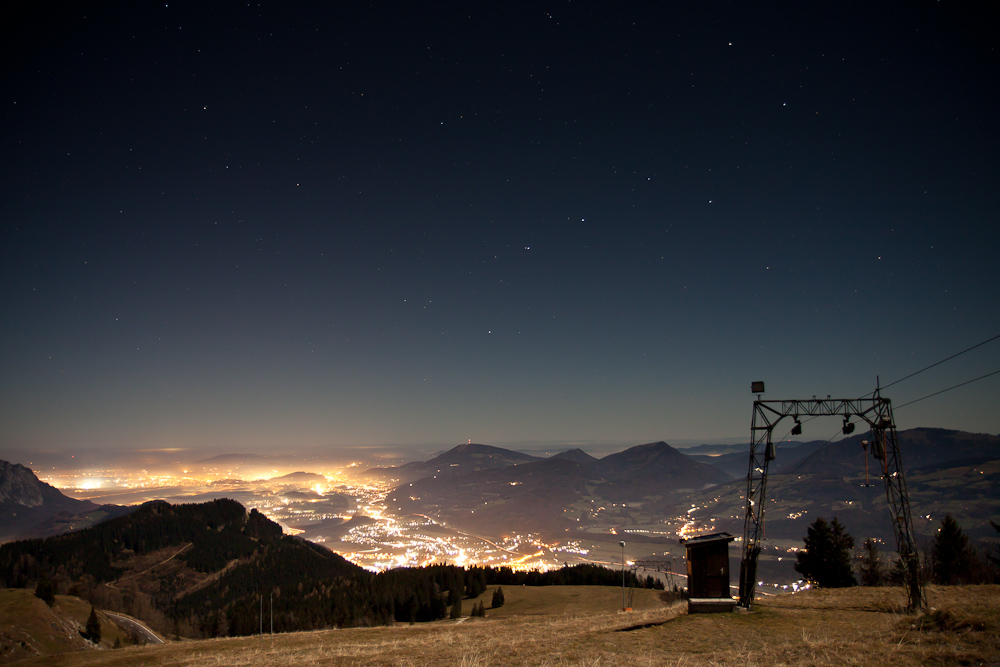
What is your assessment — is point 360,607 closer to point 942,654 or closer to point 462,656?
point 462,656

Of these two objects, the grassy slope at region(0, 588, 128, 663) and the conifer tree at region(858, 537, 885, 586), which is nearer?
the conifer tree at region(858, 537, 885, 586)

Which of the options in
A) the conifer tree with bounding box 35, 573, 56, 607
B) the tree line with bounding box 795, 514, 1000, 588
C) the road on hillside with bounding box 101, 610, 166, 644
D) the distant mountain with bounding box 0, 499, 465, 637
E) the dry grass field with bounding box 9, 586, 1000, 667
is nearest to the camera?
the dry grass field with bounding box 9, 586, 1000, 667

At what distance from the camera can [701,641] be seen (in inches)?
737

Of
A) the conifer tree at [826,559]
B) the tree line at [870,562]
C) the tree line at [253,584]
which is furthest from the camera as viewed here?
the tree line at [253,584]

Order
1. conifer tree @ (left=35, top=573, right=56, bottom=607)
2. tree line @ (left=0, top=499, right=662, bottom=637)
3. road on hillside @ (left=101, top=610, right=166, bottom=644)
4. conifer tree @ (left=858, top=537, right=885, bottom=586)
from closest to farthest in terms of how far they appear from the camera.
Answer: conifer tree @ (left=858, top=537, right=885, bottom=586)
conifer tree @ (left=35, top=573, right=56, bottom=607)
road on hillside @ (left=101, top=610, right=166, bottom=644)
tree line @ (left=0, top=499, right=662, bottom=637)

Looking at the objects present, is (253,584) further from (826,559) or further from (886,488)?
(886,488)

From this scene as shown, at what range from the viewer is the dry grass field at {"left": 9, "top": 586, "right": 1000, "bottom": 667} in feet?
45.5

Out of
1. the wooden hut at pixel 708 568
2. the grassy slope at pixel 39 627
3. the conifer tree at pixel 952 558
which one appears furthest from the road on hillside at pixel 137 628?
the conifer tree at pixel 952 558

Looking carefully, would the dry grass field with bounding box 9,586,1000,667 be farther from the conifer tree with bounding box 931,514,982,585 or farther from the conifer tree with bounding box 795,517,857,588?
the conifer tree with bounding box 931,514,982,585

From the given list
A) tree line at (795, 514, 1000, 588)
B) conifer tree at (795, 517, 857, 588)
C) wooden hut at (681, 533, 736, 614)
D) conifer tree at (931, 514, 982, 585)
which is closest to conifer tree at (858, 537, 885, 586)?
tree line at (795, 514, 1000, 588)

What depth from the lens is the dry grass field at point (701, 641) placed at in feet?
45.5

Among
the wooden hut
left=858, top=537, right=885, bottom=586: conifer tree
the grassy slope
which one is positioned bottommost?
the grassy slope

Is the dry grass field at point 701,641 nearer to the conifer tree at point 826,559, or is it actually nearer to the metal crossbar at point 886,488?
the metal crossbar at point 886,488

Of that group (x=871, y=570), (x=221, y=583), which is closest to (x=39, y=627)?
(x=221, y=583)
